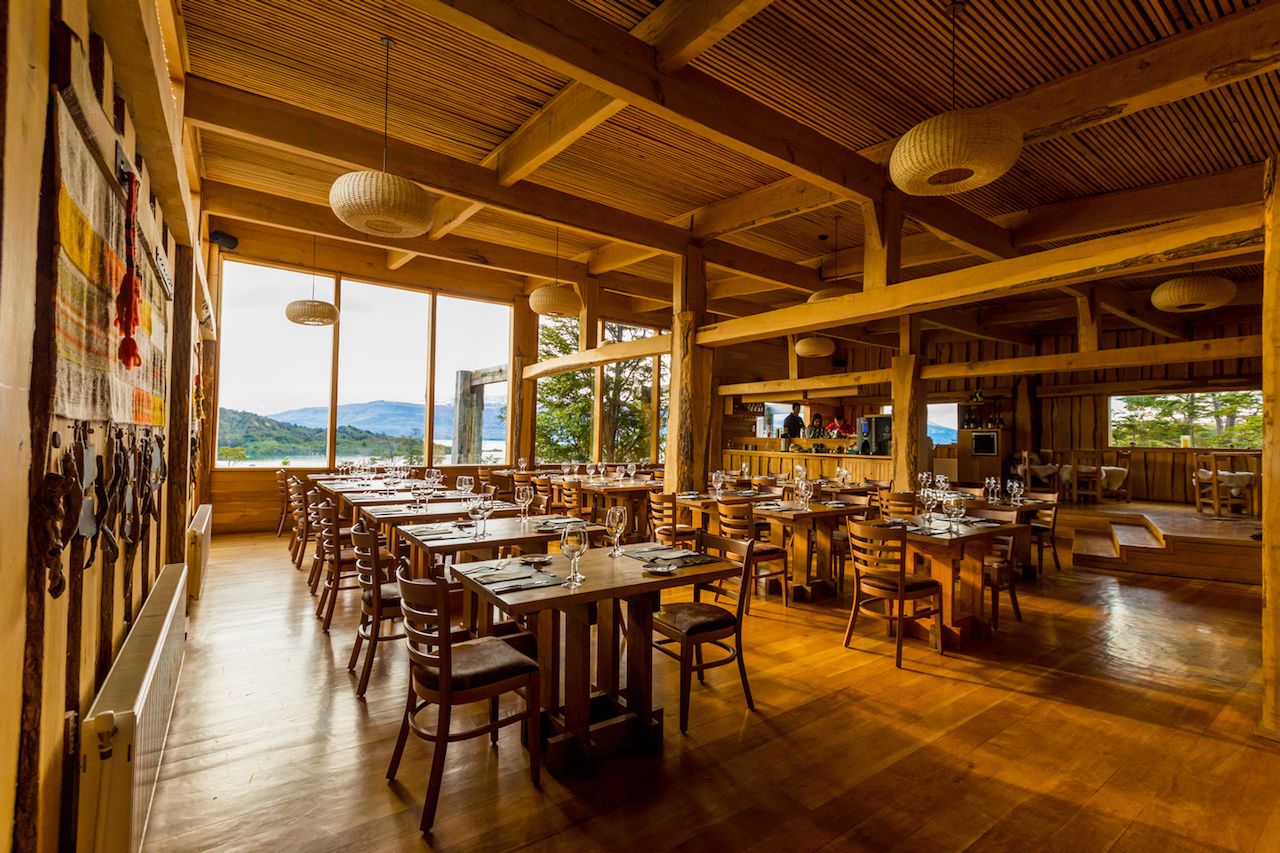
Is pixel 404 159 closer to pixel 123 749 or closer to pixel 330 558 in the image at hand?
pixel 330 558

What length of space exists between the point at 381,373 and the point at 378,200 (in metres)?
6.51

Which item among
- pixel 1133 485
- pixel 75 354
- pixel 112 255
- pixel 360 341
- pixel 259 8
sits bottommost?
pixel 1133 485

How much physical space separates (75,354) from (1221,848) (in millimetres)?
4012

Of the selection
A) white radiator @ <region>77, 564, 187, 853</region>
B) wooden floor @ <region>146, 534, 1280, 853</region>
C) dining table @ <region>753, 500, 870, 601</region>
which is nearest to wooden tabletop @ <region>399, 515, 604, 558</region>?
wooden floor @ <region>146, 534, 1280, 853</region>

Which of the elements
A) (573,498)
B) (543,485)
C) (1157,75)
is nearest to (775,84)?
(1157,75)

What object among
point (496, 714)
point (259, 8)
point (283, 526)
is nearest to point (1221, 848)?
point (496, 714)

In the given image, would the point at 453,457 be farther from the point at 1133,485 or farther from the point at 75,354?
the point at 1133,485

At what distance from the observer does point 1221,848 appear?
2.12m

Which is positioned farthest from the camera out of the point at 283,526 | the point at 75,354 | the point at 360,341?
the point at 360,341

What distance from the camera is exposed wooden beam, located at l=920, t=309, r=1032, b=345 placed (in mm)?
9578

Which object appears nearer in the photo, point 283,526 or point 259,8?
point 259,8

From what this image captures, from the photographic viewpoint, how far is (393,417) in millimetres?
9812

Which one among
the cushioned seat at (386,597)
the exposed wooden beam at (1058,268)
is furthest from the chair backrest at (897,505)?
the cushioned seat at (386,597)

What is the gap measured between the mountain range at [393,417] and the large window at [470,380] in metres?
0.02
